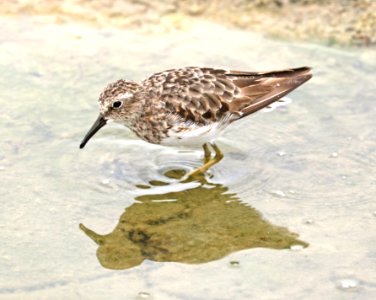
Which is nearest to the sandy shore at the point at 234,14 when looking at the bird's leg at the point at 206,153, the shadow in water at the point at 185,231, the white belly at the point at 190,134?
the bird's leg at the point at 206,153

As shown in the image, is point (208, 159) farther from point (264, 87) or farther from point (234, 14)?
point (234, 14)

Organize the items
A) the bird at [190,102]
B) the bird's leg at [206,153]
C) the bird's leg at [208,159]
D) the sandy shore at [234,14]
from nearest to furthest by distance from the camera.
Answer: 1. the bird at [190,102]
2. the bird's leg at [208,159]
3. the bird's leg at [206,153]
4. the sandy shore at [234,14]

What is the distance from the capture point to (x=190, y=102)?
9.59 metres

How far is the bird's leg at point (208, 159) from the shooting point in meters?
9.68

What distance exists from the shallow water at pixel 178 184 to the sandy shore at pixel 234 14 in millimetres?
312

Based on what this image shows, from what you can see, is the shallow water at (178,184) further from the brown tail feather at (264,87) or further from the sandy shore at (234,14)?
the brown tail feather at (264,87)

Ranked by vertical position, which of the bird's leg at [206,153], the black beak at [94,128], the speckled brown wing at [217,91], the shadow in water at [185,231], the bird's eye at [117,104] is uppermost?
the speckled brown wing at [217,91]

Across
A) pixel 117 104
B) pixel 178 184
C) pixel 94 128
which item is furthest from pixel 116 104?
pixel 178 184

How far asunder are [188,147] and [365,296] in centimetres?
358

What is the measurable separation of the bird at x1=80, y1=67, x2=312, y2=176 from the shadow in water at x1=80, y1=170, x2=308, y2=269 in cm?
69

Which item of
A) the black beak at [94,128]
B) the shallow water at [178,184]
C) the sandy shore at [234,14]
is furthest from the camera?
the sandy shore at [234,14]

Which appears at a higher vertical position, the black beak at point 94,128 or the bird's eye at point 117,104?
the bird's eye at point 117,104

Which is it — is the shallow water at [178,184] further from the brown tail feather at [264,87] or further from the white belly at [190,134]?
the brown tail feather at [264,87]

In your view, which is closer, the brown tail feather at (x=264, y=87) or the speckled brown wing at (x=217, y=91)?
the speckled brown wing at (x=217, y=91)
